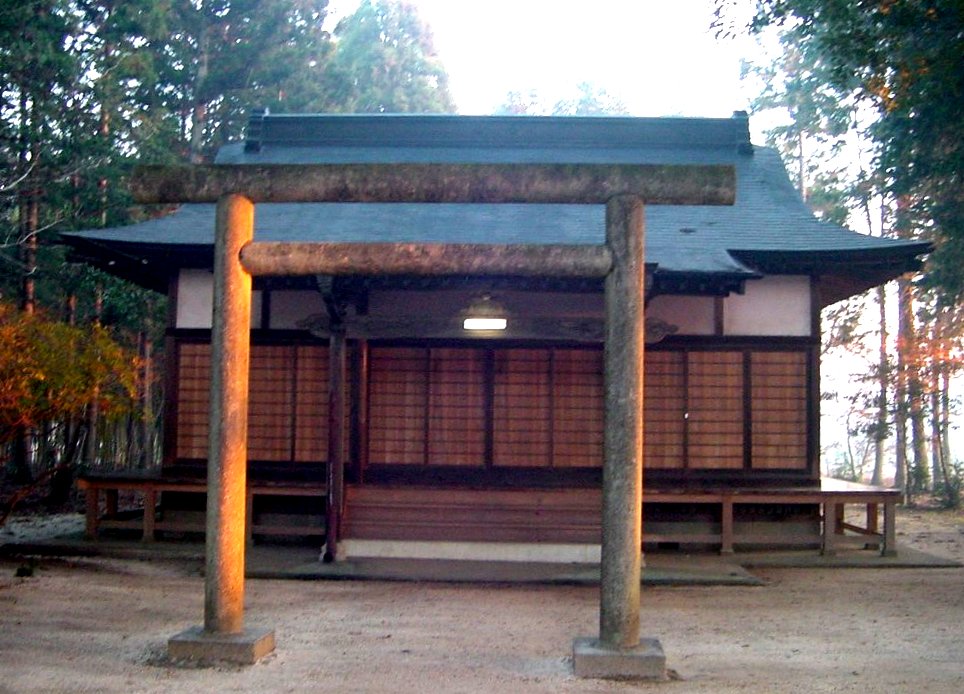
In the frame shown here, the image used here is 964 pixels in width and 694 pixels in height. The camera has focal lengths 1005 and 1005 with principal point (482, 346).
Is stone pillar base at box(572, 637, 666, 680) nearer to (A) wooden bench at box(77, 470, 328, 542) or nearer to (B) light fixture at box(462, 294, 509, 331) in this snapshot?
(B) light fixture at box(462, 294, 509, 331)

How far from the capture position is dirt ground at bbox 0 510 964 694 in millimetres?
6391

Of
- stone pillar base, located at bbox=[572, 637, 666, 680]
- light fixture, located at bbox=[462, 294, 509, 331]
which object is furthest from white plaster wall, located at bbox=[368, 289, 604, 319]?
stone pillar base, located at bbox=[572, 637, 666, 680]

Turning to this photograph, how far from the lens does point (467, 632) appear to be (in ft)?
26.3

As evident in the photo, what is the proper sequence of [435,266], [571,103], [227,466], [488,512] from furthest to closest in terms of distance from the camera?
[571,103]
[488,512]
[435,266]
[227,466]

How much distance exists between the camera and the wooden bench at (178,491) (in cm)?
1187

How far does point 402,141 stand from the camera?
51.2ft

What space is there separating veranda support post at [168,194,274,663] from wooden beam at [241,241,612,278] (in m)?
0.18

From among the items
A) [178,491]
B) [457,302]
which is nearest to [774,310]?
[457,302]

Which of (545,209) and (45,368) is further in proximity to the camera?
(545,209)

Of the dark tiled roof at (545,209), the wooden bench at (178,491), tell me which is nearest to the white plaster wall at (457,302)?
the dark tiled roof at (545,209)

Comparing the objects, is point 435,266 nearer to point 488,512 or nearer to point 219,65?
point 488,512

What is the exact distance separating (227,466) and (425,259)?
1943 mm

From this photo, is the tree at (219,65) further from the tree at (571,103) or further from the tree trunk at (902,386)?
the tree at (571,103)

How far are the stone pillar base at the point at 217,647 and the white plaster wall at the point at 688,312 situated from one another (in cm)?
720
